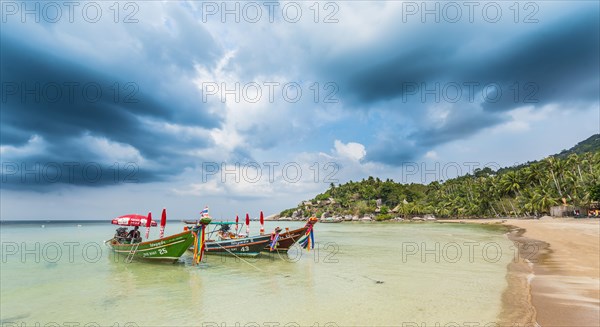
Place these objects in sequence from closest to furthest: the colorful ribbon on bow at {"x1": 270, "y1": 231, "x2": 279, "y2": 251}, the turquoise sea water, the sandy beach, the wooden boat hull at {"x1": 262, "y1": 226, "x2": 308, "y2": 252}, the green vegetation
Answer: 1. the sandy beach
2. the turquoise sea water
3. the colorful ribbon on bow at {"x1": 270, "y1": 231, "x2": 279, "y2": 251}
4. the wooden boat hull at {"x1": 262, "y1": 226, "x2": 308, "y2": 252}
5. the green vegetation

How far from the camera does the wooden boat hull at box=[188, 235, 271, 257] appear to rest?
1772 centimetres

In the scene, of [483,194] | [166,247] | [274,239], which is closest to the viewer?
[166,247]

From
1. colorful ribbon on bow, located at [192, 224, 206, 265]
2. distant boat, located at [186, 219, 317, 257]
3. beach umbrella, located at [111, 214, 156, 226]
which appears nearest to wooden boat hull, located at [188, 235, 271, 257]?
distant boat, located at [186, 219, 317, 257]

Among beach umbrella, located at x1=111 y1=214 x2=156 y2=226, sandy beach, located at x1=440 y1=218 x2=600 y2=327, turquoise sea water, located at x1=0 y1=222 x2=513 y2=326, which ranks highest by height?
beach umbrella, located at x1=111 y1=214 x2=156 y2=226

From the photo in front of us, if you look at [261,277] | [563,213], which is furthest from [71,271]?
[563,213]

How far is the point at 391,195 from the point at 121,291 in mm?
113134

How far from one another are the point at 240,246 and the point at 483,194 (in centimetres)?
7963

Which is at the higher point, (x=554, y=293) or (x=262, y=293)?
(x=554, y=293)

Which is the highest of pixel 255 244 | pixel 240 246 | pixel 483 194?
pixel 483 194

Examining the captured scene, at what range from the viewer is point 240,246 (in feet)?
60.0

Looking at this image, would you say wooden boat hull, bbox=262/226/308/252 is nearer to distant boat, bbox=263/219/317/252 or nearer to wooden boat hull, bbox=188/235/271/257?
distant boat, bbox=263/219/317/252

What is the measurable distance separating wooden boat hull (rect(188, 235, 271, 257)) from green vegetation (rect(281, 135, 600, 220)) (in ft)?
178

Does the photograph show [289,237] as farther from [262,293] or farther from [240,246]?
[262,293]

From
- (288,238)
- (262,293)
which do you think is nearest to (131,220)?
(288,238)
